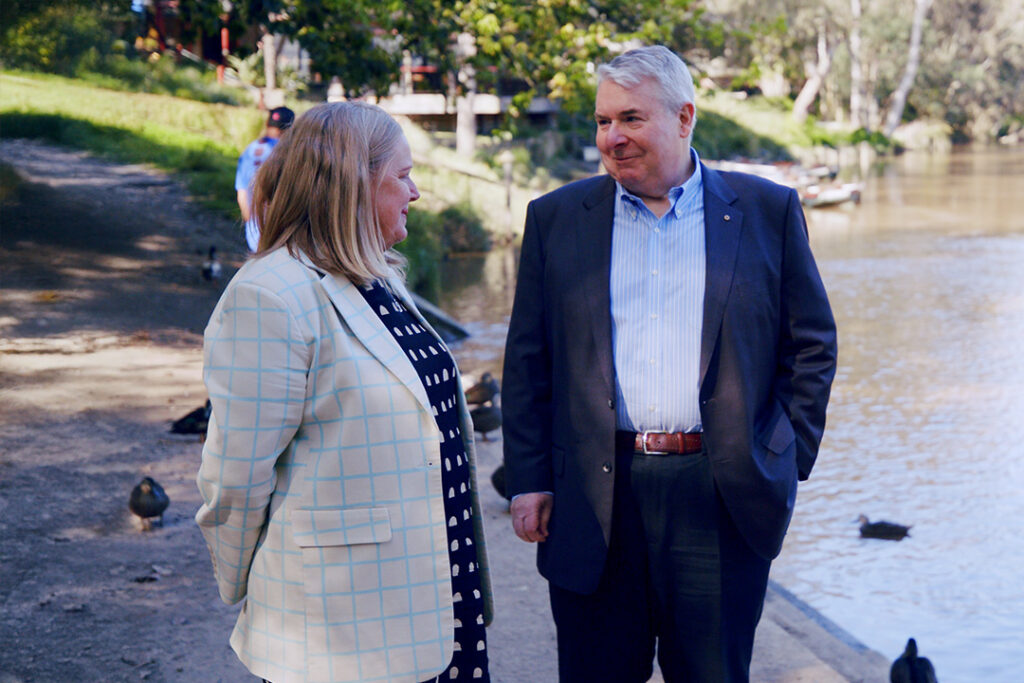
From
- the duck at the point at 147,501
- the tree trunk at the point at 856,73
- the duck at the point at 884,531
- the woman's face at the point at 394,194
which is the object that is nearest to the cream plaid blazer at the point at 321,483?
the woman's face at the point at 394,194

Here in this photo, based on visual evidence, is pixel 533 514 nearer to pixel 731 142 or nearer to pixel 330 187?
pixel 330 187

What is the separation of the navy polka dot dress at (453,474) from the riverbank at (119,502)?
1737mm

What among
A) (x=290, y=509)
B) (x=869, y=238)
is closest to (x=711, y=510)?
(x=290, y=509)

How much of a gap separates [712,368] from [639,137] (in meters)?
0.65

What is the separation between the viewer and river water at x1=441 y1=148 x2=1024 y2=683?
20.4 ft

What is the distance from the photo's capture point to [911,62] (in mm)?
61344

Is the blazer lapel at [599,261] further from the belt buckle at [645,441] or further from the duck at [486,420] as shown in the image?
the duck at [486,420]

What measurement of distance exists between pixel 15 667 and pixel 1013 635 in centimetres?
479

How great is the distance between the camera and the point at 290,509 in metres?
2.42

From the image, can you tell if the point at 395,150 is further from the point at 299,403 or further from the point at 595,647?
the point at 595,647

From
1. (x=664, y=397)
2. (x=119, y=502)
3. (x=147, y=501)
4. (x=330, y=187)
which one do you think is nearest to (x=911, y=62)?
(x=119, y=502)

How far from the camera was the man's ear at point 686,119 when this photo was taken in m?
3.14

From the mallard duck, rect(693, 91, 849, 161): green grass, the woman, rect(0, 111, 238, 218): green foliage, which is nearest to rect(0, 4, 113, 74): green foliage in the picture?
rect(0, 111, 238, 218): green foliage

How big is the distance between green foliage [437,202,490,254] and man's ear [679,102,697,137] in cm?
1902
